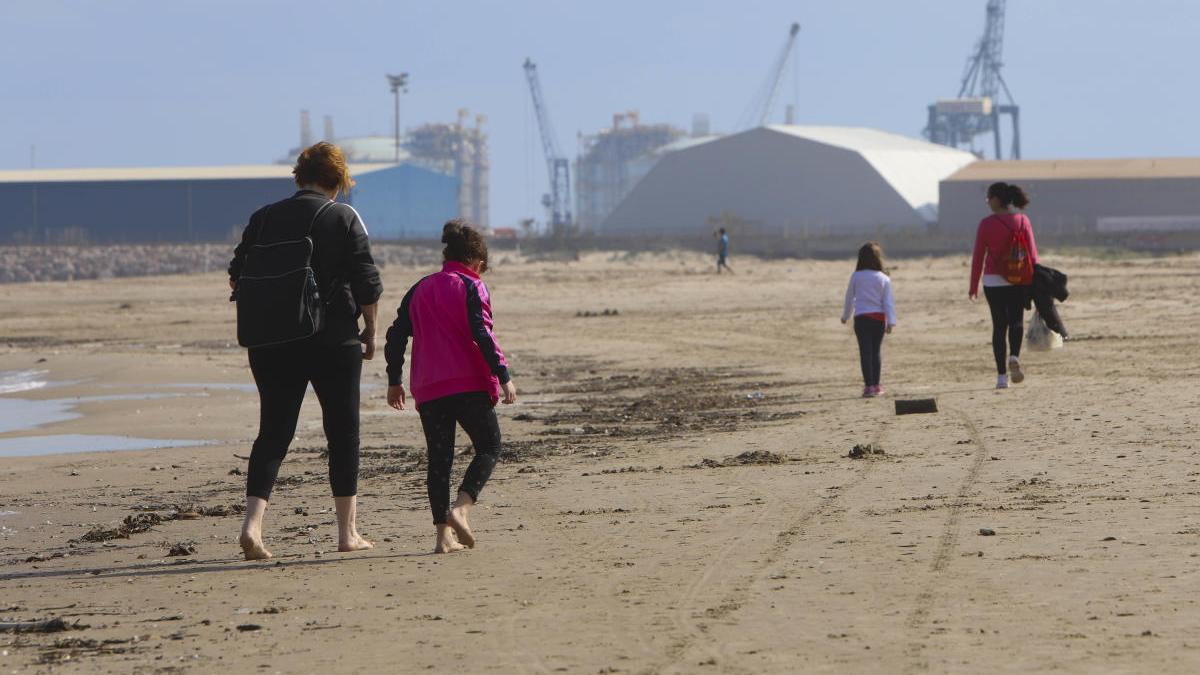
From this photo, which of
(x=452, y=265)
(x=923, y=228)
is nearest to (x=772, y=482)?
(x=452, y=265)

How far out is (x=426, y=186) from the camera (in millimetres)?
100812

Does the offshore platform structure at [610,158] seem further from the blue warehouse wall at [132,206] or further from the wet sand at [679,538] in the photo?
the wet sand at [679,538]

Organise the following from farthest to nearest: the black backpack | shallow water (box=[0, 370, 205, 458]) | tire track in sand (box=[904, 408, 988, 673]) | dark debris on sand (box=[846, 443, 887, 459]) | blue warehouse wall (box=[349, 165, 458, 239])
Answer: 1. blue warehouse wall (box=[349, 165, 458, 239])
2. shallow water (box=[0, 370, 205, 458])
3. dark debris on sand (box=[846, 443, 887, 459])
4. the black backpack
5. tire track in sand (box=[904, 408, 988, 673])

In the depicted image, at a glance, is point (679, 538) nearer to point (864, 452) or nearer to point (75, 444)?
point (864, 452)

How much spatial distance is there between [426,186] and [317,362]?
95025 mm

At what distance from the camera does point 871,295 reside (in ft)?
45.1

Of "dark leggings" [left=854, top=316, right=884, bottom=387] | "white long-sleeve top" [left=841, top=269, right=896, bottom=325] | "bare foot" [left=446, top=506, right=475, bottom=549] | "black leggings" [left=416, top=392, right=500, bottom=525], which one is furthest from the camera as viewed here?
"white long-sleeve top" [left=841, top=269, right=896, bottom=325]

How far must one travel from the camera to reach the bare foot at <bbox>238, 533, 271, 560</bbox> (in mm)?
6676

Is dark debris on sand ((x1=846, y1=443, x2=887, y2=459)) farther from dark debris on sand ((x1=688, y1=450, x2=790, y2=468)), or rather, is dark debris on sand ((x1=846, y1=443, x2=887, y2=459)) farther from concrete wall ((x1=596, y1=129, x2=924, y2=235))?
concrete wall ((x1=596, y1=129, x2=924, y2=235))

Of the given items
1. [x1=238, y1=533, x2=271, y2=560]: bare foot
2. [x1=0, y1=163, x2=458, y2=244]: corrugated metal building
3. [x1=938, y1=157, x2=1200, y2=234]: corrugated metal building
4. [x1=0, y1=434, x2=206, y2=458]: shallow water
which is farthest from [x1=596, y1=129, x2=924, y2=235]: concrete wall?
[x1=238, y1=533, x2=271, y2=560]: bare foot

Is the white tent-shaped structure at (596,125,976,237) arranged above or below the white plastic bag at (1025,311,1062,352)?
above

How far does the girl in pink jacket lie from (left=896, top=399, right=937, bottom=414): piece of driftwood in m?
5.27

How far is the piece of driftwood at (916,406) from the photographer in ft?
38.1

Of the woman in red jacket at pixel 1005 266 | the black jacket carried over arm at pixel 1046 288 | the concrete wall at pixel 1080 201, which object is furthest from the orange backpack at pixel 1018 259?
the concrete wall at pixel 1080 201
